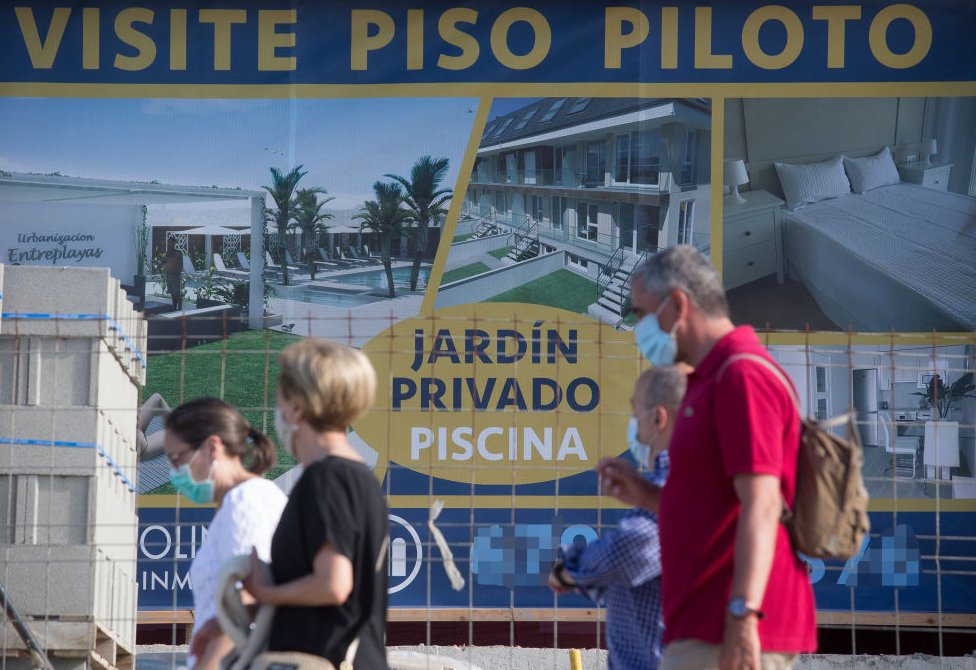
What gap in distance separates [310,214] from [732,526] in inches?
168

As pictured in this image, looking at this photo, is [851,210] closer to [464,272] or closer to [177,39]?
[464,272]

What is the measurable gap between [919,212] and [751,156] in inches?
36.7

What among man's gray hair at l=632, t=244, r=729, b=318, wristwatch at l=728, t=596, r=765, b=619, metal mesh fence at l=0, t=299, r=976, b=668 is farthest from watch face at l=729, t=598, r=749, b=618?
metal mesh fence at l=0, t=299, r=976, b=668

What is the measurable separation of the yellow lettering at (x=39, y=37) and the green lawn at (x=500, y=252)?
98.4 inches

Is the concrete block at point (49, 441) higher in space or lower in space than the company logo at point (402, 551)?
higher

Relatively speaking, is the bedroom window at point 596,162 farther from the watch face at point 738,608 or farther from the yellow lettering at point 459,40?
the watch face at point 738,608

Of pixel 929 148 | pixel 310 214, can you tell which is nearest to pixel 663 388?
pixel 310 214

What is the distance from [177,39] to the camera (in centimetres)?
674

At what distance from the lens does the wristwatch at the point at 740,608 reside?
2670mm

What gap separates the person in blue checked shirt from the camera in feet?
10.7

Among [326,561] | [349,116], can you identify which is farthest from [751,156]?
[326,561]

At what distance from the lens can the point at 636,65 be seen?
21.8ft

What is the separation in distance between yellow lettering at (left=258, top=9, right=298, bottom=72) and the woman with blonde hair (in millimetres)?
4113

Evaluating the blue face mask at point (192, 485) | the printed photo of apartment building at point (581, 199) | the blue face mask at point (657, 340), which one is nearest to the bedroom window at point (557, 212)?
the printed photo of apartment building at point (581, 199)
